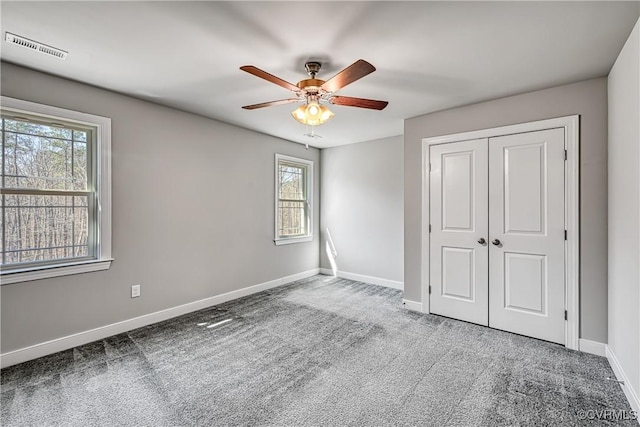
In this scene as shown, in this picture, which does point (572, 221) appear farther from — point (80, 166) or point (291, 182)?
point (80, 166)

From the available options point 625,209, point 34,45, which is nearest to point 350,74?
point 625,209

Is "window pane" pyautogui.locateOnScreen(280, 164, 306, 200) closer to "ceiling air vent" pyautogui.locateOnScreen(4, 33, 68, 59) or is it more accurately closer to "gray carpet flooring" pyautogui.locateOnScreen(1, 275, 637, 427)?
"gray carpet flooring" pyautogui.locateOnScreen(1, 275, 637, 427)

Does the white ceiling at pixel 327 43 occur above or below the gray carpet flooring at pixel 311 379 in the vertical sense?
above

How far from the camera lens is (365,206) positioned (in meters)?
5.07

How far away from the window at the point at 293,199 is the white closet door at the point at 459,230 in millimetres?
2431

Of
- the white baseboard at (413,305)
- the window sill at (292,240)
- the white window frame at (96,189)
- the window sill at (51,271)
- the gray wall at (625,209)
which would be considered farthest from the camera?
the window sill at (292,240)

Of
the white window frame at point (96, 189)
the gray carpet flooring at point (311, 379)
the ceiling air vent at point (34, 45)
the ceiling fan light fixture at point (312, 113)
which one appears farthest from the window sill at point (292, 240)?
the ceiling air vent at point (34, 45)

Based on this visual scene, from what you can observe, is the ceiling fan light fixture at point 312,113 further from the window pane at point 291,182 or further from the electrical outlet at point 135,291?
the window pane at point 291,182

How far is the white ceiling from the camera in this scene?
1.77m

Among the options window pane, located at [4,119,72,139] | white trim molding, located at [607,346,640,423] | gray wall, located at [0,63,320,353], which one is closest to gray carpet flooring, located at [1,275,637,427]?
white trim molding, located at [607,346,640,423]

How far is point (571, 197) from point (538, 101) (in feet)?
3.24

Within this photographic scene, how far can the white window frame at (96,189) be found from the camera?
2477mm

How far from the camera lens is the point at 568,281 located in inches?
107

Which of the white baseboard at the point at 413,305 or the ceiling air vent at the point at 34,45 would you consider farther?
the white baseboard at the point at 413,305
